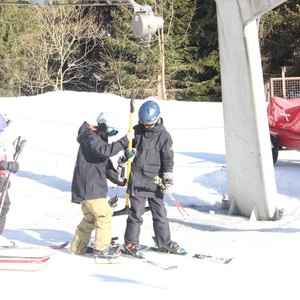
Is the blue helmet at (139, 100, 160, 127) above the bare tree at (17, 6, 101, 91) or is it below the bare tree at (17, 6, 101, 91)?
below

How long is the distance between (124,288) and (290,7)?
3191cm

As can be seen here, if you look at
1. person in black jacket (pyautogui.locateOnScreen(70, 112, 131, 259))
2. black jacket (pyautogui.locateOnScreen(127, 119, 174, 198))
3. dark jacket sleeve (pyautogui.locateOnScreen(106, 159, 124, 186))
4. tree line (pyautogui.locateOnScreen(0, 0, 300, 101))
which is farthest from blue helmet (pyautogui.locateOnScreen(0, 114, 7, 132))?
tree line (pyautogui.locateOnScreen(0, 0, 300, 101))

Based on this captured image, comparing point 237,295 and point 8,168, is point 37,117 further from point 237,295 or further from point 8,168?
point 237,295

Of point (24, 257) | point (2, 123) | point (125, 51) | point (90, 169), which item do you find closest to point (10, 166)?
point (2, 123)

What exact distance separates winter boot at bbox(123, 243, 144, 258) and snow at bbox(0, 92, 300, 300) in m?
0.12

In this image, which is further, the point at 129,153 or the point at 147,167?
the point at 147,167

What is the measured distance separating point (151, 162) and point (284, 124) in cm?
716

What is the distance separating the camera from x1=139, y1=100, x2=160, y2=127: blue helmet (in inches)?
267

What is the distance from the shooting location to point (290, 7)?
35000mm

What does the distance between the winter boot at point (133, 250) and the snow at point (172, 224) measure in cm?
12

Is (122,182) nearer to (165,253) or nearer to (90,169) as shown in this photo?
(90,169)

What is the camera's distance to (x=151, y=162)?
22.4 ft

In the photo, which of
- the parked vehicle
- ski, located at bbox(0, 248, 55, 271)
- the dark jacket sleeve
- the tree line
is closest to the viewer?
ski, located at bbox(0, 248, 55, 271)

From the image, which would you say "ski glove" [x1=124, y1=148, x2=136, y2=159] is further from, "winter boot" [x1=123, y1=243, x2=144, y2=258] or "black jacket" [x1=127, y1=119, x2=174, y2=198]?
"winter boot" [x1=123, y1=243, x2=144, y2=258]
